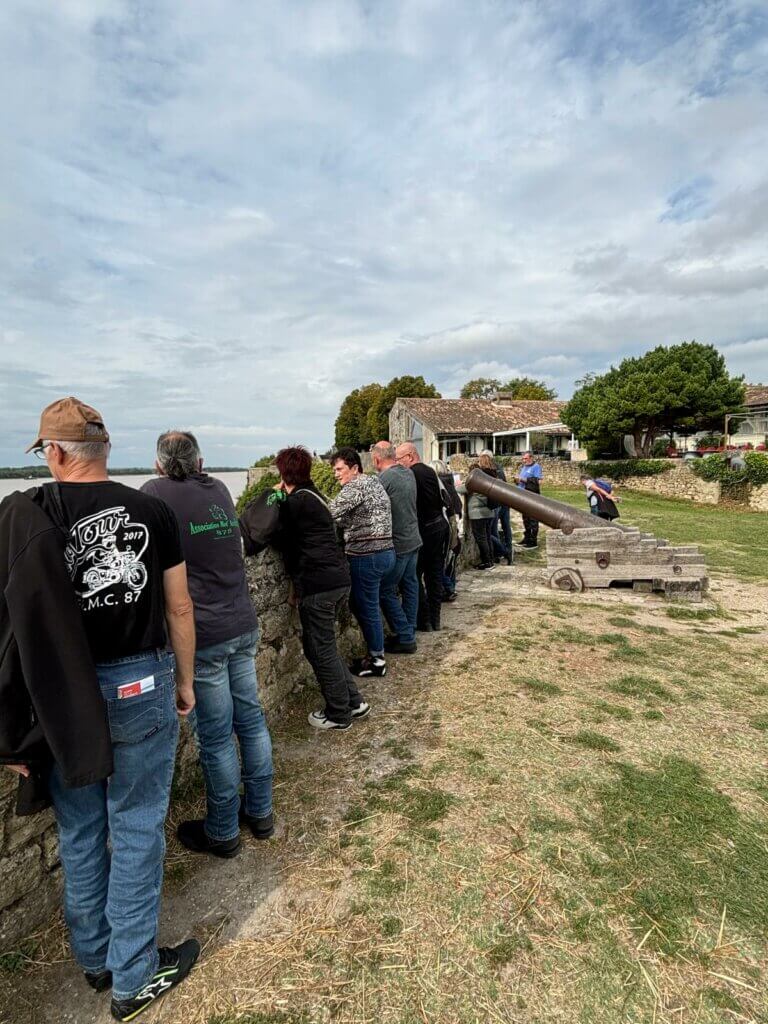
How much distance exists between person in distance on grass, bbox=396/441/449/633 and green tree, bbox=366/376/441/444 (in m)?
48.9

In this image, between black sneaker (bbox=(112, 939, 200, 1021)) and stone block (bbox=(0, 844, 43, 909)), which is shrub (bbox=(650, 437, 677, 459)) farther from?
stone block (bbox=(0, 844, 43, 909))

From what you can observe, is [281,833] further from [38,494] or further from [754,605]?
[754,605]

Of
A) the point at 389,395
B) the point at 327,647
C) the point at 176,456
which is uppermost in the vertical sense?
the point at 389,395

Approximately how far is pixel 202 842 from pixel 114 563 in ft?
5.42

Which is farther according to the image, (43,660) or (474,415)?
(474,415)

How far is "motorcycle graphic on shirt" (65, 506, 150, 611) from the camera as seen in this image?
162 cm

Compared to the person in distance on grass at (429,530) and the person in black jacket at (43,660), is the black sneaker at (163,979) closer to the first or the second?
the person in black jacket at (43,660)

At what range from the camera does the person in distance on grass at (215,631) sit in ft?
7.72

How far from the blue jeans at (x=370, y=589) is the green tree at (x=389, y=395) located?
164ft

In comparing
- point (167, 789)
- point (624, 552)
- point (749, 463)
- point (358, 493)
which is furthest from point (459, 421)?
point (167, 789)

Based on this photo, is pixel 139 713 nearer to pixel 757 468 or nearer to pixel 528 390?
pixel 757 468

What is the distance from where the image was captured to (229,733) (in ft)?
8.00

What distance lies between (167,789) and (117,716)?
395mm

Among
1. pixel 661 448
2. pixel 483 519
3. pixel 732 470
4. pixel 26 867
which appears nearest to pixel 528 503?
pixel 483 519
